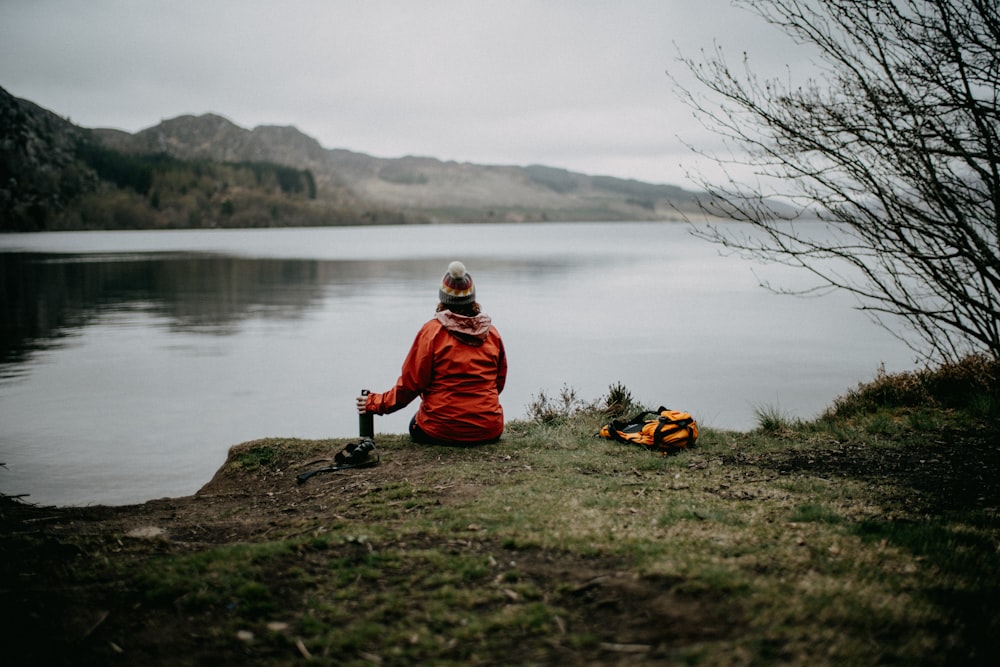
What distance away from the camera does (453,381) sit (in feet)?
25.0

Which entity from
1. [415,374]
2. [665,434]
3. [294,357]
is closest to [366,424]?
[415,374]

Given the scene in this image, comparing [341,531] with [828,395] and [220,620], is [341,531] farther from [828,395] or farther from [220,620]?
[828,395]

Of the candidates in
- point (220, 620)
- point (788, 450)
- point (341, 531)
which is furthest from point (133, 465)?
point (788, 450)

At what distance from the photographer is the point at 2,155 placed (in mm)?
149375

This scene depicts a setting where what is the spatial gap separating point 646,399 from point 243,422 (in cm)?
846

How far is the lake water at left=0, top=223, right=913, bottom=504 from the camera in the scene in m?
11.4

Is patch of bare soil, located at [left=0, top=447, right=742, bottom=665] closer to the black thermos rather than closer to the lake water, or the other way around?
the black thermos

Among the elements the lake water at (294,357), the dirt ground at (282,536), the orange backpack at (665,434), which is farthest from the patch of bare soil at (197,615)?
the lake water at (294,357)

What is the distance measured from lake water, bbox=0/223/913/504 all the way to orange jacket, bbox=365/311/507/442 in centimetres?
404

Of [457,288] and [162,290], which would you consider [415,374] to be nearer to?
[457,288]

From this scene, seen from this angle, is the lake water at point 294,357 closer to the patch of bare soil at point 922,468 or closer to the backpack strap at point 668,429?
the backpack strap at point 668,429

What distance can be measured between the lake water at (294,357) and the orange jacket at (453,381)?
404 centimetres

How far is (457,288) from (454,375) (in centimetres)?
99

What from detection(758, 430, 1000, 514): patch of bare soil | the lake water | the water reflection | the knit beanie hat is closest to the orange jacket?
the knit beanie hat
